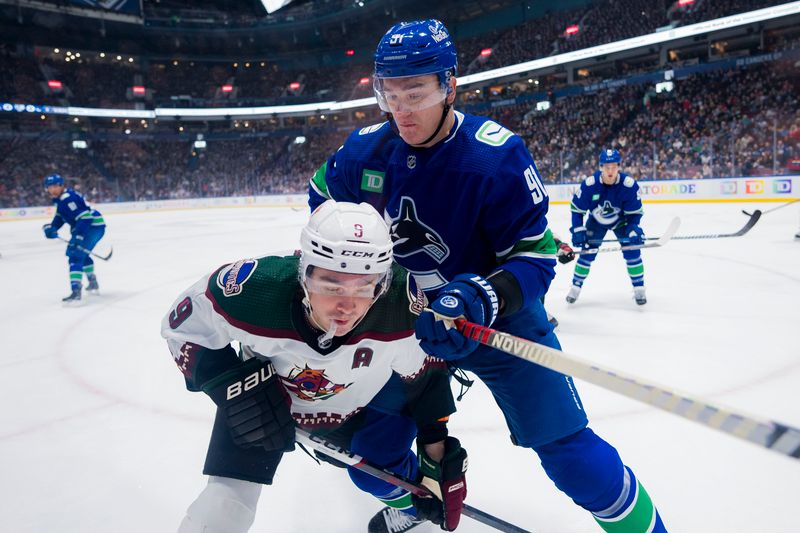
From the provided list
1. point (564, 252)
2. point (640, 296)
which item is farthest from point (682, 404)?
point (640, 296)

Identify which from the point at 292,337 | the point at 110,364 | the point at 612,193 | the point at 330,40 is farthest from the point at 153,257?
the point at 330,40

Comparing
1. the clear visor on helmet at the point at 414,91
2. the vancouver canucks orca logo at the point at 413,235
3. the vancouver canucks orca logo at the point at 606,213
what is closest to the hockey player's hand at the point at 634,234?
the vancouver canucks orca logo at the point at 606,213

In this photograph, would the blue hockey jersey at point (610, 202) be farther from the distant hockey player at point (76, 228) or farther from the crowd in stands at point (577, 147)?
the crowd in stands at point (577, 147)

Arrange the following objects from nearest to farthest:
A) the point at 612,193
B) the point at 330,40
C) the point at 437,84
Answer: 1. the point at 437,84
2. the point at 612,193
3. the point at 330,40

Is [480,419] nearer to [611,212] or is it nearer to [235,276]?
[235,276]

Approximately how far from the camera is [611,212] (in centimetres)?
484

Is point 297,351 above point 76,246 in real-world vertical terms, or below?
above

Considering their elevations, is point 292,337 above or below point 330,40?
below

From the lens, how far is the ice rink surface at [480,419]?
194 centimetres

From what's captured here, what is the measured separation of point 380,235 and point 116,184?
21.9m

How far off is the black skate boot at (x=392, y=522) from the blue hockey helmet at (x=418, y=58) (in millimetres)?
1321

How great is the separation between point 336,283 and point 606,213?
416 cm

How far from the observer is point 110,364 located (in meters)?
3.60

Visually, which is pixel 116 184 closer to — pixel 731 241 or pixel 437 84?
pixel 731 241
